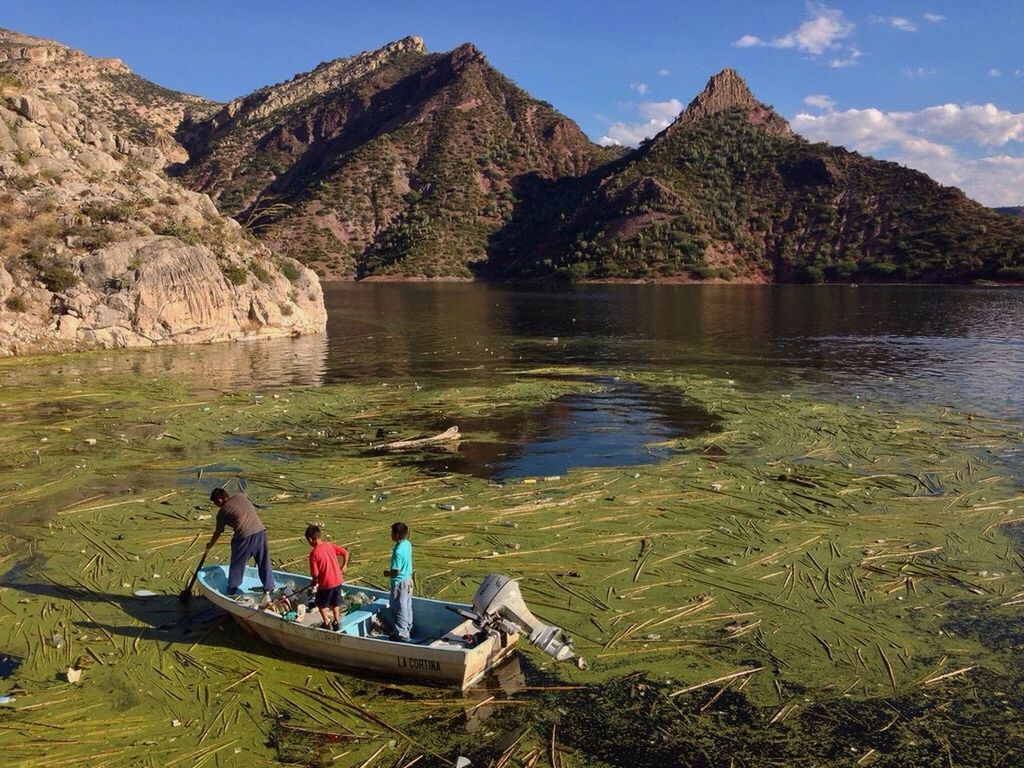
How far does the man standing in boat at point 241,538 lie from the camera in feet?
37.0

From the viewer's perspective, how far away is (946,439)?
22391mm

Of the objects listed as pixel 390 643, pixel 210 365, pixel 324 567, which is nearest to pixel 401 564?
pixel 324 567

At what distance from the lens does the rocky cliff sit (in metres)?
39.6

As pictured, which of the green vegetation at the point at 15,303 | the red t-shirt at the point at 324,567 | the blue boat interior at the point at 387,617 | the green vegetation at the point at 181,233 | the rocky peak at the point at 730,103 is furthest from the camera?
the rocky peak at the point at 730,103

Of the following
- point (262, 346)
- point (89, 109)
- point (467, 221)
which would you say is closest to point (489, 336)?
point (262, 346)

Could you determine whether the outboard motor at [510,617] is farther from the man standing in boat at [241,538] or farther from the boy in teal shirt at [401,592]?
the man standing in boat at [241,538]

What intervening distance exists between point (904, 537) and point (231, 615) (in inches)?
485

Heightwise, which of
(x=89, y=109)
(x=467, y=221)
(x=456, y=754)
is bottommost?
(x=456, y=754)

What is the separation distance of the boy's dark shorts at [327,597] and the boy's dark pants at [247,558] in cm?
135

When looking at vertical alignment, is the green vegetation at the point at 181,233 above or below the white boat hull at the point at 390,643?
above

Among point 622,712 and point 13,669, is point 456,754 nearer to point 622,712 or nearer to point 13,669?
point 622,712

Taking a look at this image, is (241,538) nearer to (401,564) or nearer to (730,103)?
(401,564)

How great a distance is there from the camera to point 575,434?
24219mm

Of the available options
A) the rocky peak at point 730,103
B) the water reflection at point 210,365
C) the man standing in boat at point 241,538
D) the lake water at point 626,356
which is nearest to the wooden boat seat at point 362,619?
the man standing in boat at point 241,538
